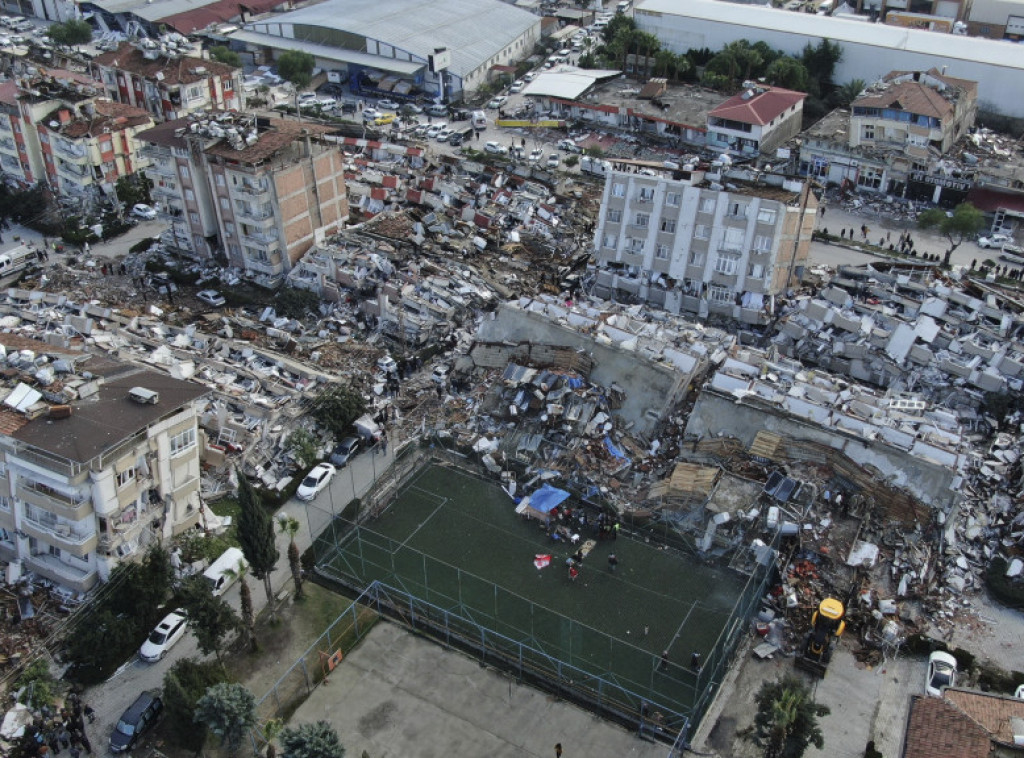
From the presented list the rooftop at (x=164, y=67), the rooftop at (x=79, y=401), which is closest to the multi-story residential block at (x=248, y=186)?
the rooftop at (x=164, y=67)

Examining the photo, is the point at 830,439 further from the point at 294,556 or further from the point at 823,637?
the point at 294,556

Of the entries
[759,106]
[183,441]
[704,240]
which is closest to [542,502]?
[183,441]

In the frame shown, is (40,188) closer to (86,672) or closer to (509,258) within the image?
(509,258)

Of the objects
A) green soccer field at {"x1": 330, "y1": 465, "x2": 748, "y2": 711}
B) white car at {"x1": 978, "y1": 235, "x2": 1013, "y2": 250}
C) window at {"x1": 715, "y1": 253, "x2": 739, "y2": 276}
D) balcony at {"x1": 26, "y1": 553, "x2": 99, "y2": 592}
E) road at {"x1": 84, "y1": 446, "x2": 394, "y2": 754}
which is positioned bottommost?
road at {"x1": 84, "y1": 446, "x2": 394, "y2": 754}

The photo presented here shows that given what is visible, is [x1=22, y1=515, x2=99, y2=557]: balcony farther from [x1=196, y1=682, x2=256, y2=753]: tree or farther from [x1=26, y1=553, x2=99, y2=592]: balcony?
[x1=196, y1=682, x2=256, y2=753]: tree

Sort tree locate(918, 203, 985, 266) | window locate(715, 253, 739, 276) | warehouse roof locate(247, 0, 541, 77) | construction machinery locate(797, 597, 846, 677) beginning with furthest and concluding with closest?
1. warehouse roof locate(247, 0, 541, 77)
2. tree locate(918, 203, 985, 266)
3. window locate(715, 253, 739, 276)
4. construction machinery locate(797, 597, 846, 677)

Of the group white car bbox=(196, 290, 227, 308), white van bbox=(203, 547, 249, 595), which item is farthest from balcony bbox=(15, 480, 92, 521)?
white car bbox=(196, 290, 227, 308)
